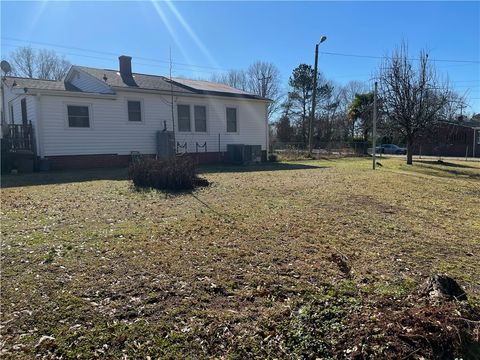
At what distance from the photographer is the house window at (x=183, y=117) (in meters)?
17.8

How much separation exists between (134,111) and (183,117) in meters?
2.47

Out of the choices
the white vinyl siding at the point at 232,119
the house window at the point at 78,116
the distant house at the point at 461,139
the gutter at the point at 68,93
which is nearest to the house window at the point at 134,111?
the gutter at the point at 68,93

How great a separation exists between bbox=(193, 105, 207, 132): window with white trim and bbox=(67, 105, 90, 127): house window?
520 centimetres

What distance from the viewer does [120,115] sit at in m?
15.9

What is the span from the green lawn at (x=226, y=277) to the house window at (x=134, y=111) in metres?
9.46

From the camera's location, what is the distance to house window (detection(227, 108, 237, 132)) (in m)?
19.6

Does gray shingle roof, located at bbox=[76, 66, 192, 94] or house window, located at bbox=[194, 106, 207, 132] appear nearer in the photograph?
gray shingle roof, located at bbox=[76, 66, 192, 94]

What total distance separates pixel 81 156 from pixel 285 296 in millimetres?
13593

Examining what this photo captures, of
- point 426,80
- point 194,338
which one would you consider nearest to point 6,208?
point 194,338

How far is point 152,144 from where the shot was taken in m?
17.0

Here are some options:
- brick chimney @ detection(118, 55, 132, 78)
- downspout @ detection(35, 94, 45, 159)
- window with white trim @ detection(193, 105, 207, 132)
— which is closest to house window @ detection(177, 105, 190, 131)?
window with white trim @ detection(193, 105, 207, 132)

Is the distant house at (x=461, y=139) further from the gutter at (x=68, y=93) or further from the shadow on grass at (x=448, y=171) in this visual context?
the gutter at (x=68, y=93)

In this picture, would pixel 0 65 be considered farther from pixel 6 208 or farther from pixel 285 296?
pixel 285 296

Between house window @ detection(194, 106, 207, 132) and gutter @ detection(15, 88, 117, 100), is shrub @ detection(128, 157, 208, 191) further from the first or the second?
house window @ detection(194, 106, 207, 132)
